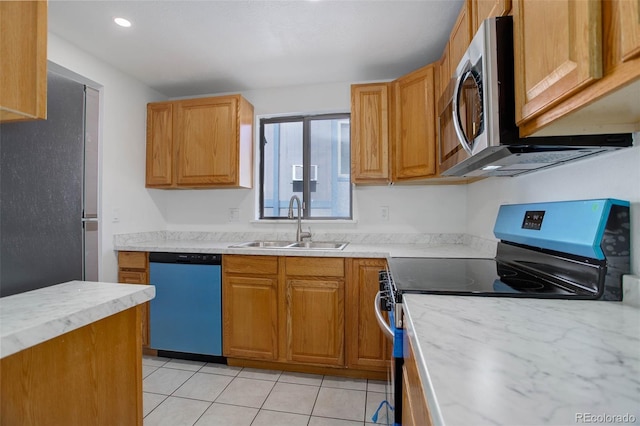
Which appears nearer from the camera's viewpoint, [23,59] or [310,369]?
[23,59]

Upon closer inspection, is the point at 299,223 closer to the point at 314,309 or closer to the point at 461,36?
the point at 314,309

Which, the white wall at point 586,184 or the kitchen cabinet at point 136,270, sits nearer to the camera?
the white wall at point 586,184

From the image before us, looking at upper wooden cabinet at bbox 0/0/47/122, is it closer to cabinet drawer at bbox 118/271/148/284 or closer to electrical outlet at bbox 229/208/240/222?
cabinet drawer at bbox 118/271/148/284

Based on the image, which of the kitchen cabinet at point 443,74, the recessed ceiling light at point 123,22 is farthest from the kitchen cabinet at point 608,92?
the recessed ceiling light at point 123,22

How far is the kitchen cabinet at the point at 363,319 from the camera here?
2.00 metres

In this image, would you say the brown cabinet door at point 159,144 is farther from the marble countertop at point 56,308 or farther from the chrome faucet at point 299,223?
the marble countertop at point 56,308

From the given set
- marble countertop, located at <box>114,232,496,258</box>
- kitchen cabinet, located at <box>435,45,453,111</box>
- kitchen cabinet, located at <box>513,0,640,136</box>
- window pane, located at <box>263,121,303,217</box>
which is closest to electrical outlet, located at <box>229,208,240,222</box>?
marble countertop, located at <box>114,232,496,258</box>

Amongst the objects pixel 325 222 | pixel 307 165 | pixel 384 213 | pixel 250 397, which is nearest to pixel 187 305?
pixel 250 397

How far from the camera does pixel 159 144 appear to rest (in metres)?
2.69

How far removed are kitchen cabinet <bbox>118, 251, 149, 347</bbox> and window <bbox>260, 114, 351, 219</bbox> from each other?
3.55ft

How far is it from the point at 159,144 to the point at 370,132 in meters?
1.94

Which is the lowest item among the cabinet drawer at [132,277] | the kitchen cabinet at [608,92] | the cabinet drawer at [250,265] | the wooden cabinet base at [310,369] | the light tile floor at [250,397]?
the light tile floor at [250,397]

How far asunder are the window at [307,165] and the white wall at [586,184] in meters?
1.31
